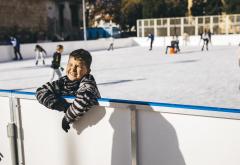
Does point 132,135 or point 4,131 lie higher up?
point 132,135

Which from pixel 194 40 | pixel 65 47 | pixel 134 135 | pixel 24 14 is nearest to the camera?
pixel 134 135

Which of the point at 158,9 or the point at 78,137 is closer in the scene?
the point at 78,137

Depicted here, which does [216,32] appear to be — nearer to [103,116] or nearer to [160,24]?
[160,24]

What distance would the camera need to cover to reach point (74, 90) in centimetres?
312

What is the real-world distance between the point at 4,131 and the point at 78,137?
3.13 ft

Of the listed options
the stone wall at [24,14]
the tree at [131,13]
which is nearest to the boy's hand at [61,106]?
the stone wall at [24,14]

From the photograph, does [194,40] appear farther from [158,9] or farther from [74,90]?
[74,90]

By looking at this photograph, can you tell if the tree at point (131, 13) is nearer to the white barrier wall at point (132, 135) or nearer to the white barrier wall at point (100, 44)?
the white barrier wall at point (100, 44)

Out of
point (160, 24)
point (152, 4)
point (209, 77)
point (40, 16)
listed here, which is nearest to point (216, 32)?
point (160, 24)

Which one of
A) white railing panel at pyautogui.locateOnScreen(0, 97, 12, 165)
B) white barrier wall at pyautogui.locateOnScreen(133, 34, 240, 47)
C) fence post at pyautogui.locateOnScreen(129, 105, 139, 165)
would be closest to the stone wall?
white barrier wall at pyautogui.locateOnScreen(133, 34, 240, 47)

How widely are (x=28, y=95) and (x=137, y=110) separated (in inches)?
46.0

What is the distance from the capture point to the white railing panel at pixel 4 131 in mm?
3617

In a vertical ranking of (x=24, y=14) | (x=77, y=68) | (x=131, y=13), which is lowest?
(x=77, y=68)

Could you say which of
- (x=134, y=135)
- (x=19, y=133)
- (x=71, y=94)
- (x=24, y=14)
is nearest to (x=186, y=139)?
(x=134, y=135)
